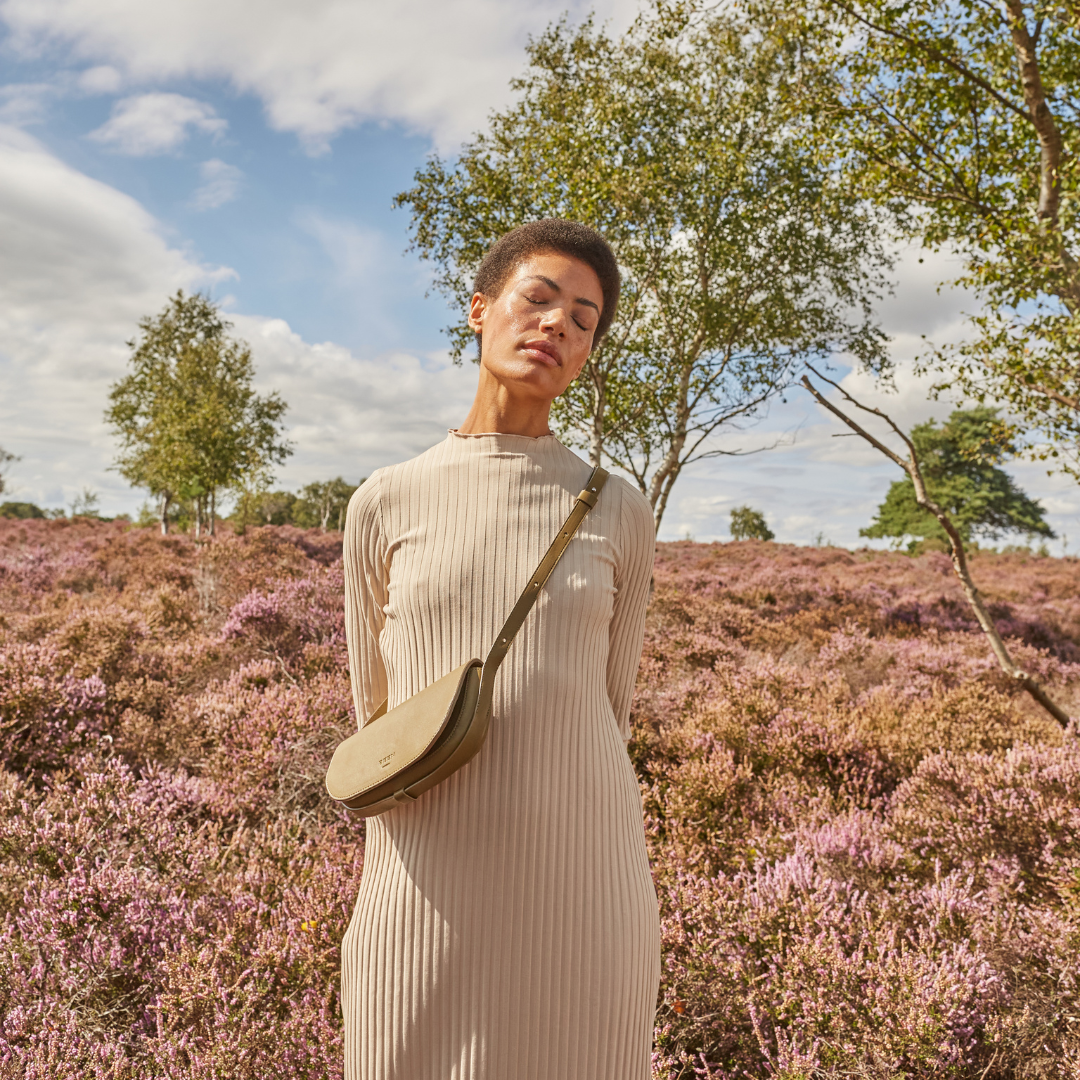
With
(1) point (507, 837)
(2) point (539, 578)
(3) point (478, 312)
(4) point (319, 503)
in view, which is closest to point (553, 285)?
(3) point (478, 312)

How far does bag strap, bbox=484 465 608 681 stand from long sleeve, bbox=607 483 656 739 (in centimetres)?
11

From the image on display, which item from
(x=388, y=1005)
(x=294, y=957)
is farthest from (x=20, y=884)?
(x=388, y=1005)

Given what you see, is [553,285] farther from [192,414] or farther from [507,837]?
[192,414]

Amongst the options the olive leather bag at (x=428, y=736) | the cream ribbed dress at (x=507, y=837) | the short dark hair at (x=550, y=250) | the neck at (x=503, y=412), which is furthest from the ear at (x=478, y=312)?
the olive leather bag at (x=428, y=736)

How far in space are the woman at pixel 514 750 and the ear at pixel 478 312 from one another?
8 centimetres

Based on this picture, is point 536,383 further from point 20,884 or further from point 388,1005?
point 20,884

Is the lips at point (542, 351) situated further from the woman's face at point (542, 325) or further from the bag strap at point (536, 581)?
the bag strap at point (536, 581)

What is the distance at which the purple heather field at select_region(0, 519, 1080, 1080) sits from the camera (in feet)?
8.18

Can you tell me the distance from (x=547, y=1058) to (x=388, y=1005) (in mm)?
320

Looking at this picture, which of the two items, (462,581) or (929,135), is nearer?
(462,581)

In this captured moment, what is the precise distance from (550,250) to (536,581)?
0.83 meters

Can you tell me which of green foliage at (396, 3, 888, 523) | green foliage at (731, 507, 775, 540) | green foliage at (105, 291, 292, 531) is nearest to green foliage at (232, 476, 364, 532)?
green foliage at (105, 291, 292, 531)

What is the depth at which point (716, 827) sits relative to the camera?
4035 millimetres

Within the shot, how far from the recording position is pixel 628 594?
63.3 inches
